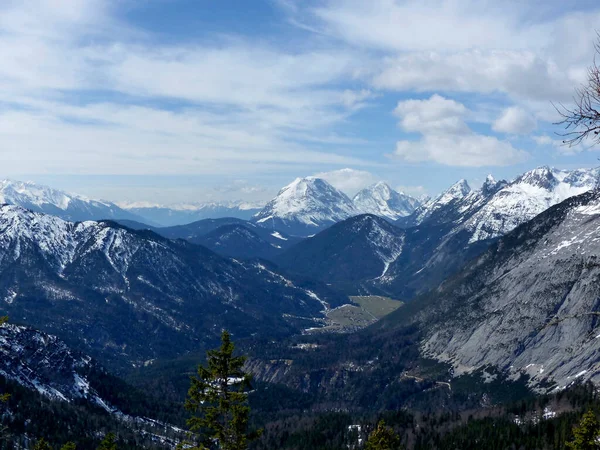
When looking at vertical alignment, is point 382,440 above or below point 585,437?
below

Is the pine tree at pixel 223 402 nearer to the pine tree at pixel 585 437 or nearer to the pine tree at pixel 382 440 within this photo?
the pine tree at pixel 382 440

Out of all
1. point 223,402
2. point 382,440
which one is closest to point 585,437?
point 382,440

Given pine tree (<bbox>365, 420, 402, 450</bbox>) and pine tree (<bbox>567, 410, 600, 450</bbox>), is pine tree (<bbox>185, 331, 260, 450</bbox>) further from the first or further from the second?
pine tree (<bbox>567, 410, 600, 450</bbox>)

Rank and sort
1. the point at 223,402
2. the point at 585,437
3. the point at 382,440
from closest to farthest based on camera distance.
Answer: the point at 223,402 < the point at 585,437 < the point at 382,440

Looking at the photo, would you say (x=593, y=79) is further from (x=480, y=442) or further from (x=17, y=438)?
(x=17, y=438)

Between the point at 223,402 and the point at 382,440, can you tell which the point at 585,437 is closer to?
the point at 382,440

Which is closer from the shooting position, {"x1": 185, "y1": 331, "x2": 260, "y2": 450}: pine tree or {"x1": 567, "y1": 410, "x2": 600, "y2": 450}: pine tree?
{"x1": 185, "y1": 331, "x2": 260, "y2": 450}: pine tree

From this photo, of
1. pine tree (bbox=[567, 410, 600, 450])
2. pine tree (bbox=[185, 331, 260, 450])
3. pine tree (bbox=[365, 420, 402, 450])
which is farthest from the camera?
pine tree (bbox=[365, 420, 402, 450])

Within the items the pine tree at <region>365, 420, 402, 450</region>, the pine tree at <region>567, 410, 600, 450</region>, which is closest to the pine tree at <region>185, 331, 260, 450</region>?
the pine tree at <region>365, 420, 402, 450</region>

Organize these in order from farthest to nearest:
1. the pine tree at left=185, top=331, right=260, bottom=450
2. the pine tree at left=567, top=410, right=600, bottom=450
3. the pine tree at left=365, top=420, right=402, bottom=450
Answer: the pine tree at left=365, top=420, right=402, bottom=450
the pine tree at left=567, top=410, right=600, bottom=450
the pine tree at left=185, top=331, right=260, bottom=450

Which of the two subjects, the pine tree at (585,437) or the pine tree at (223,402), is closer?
the pine tree at (223,402)

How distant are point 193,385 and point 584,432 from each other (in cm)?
4181

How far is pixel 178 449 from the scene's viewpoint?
117 feet

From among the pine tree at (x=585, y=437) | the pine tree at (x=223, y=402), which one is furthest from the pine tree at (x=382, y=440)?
the pine tree at (x=223, y=402)
